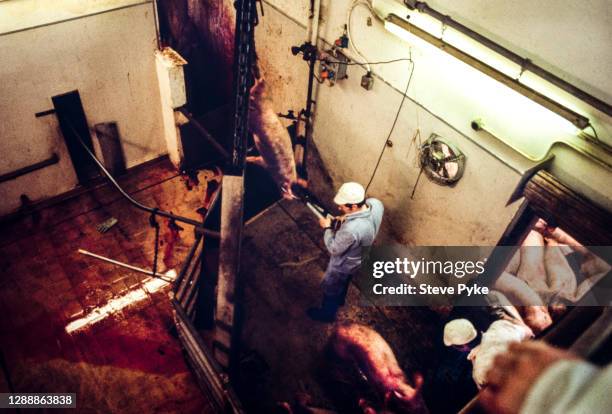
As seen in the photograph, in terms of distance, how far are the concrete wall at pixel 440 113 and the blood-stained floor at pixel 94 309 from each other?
384 cm

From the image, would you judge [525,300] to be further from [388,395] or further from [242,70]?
[242,70]

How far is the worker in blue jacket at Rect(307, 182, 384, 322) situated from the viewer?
241 inches

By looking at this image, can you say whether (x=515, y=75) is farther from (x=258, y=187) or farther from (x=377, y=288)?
(x=258, y=187)

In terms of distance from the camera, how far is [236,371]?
650 centimetres

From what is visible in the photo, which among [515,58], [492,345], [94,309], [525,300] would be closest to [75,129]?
[94,309]

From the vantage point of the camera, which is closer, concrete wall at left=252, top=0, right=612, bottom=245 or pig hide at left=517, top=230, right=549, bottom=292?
concrete wall at left=252, top=0, right=612, bottom=245

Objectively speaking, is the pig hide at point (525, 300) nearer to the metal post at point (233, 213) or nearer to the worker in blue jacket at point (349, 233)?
the worker in blue jacket at point (349, 233)

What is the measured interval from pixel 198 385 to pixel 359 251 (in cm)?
338

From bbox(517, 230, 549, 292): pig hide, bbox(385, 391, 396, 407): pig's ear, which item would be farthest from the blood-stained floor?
bbox(517, 230, 549, 292): pig hide

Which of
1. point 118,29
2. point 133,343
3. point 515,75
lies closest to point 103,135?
point 118,29

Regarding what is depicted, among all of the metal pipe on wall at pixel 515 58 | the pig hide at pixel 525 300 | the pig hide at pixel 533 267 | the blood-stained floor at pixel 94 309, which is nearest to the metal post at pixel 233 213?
the blood-stained floor at pixel 94 309

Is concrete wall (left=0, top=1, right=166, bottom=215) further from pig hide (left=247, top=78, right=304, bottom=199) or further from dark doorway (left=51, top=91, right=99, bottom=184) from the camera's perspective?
pig hide (left=247, top=78, right=304, bottom=199)

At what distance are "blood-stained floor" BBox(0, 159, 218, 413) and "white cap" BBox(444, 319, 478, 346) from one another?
3.86m

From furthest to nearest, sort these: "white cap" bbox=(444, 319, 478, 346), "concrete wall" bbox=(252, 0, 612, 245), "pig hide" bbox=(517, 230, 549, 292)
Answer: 1. "pig hide" bbox=(517, 230, 549, 292)
2. "white cap" bbox=(444, 319, 478, 346)
3. "concrete wall" bbox=(252, 0, 612, 245)
